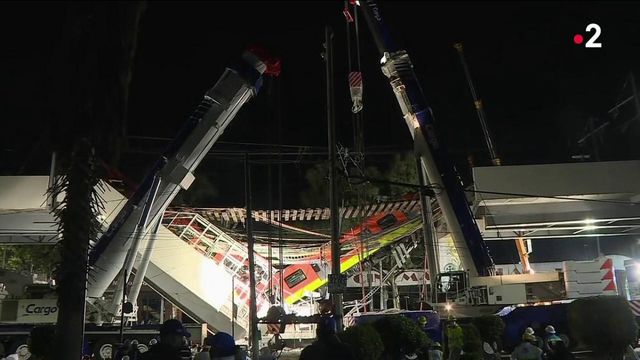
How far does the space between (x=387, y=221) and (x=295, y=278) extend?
5690 millimetres

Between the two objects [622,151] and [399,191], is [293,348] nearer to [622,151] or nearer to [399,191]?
[399,191]

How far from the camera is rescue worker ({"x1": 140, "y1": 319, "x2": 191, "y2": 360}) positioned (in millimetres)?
4641

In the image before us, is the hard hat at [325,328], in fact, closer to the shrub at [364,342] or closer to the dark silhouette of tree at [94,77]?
the dark silhouette of tree at [94,77]

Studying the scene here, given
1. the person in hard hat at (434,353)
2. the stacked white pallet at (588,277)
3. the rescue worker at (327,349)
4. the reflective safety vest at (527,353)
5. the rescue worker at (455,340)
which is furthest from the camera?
the stacked white pallet at (588,277)

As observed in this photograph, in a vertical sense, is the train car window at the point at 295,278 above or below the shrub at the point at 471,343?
above

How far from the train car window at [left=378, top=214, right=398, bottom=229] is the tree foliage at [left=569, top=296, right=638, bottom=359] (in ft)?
80.1

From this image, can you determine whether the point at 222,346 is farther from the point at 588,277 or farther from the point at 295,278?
the point at 295,278

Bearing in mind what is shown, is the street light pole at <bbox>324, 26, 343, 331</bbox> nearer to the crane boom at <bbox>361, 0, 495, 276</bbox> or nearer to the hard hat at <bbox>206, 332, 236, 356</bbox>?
the crane boom at <bbox>361, 0, 495, 276</bbox>

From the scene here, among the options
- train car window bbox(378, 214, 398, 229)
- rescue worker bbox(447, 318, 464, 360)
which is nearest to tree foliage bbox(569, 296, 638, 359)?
rescue worker bbox(447, 318, 464, 360)

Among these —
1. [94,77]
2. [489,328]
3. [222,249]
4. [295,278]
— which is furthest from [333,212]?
[295,278]

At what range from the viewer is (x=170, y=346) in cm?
470

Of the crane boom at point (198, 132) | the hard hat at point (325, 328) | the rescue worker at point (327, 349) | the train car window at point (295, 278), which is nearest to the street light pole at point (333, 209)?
the crane boom at point (198, 132)

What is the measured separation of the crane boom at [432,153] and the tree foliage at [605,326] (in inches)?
727

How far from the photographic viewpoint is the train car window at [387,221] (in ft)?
94.4
